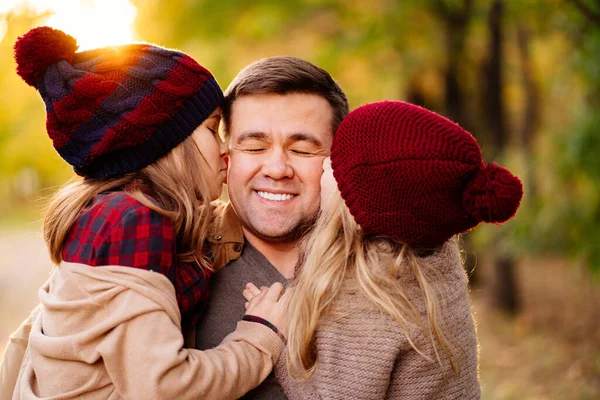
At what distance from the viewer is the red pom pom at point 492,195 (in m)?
2.11

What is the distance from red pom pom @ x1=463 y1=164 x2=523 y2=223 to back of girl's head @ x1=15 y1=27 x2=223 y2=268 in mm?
1020

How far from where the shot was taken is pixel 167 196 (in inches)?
93.4

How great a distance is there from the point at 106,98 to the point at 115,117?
72 mm

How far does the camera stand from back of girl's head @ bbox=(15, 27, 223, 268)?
2.26 m

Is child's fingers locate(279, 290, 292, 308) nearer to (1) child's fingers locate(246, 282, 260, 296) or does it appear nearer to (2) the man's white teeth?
(1) child's fingers locate(246, 282, 260, 296)

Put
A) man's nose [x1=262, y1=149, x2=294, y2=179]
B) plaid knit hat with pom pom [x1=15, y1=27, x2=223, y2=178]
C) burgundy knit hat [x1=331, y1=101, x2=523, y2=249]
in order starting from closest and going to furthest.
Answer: burgundy knit hat [x1=331, y1=101, x2=523, y2=249]
plaid knit hat with pom pom [x1=15, y1=27, x2=223, y2=178]
man's nose [x1=262, y1=149, x2=294, y2=179]

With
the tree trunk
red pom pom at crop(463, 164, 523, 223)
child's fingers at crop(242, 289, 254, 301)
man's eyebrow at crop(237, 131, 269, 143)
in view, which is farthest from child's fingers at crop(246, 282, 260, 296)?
the tree trunk

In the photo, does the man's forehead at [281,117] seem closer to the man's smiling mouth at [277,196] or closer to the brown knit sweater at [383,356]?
the man's smiling mouth at [277,196]

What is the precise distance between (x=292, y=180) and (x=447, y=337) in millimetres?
972

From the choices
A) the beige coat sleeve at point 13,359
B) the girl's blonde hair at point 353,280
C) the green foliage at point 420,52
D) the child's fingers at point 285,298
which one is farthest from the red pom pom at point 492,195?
the green foliage at point 420,52

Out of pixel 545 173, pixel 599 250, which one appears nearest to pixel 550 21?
pixel 545 173

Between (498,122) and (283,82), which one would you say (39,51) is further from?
(498,122)

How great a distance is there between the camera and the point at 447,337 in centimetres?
232

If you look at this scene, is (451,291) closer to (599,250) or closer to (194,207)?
(194,207)
